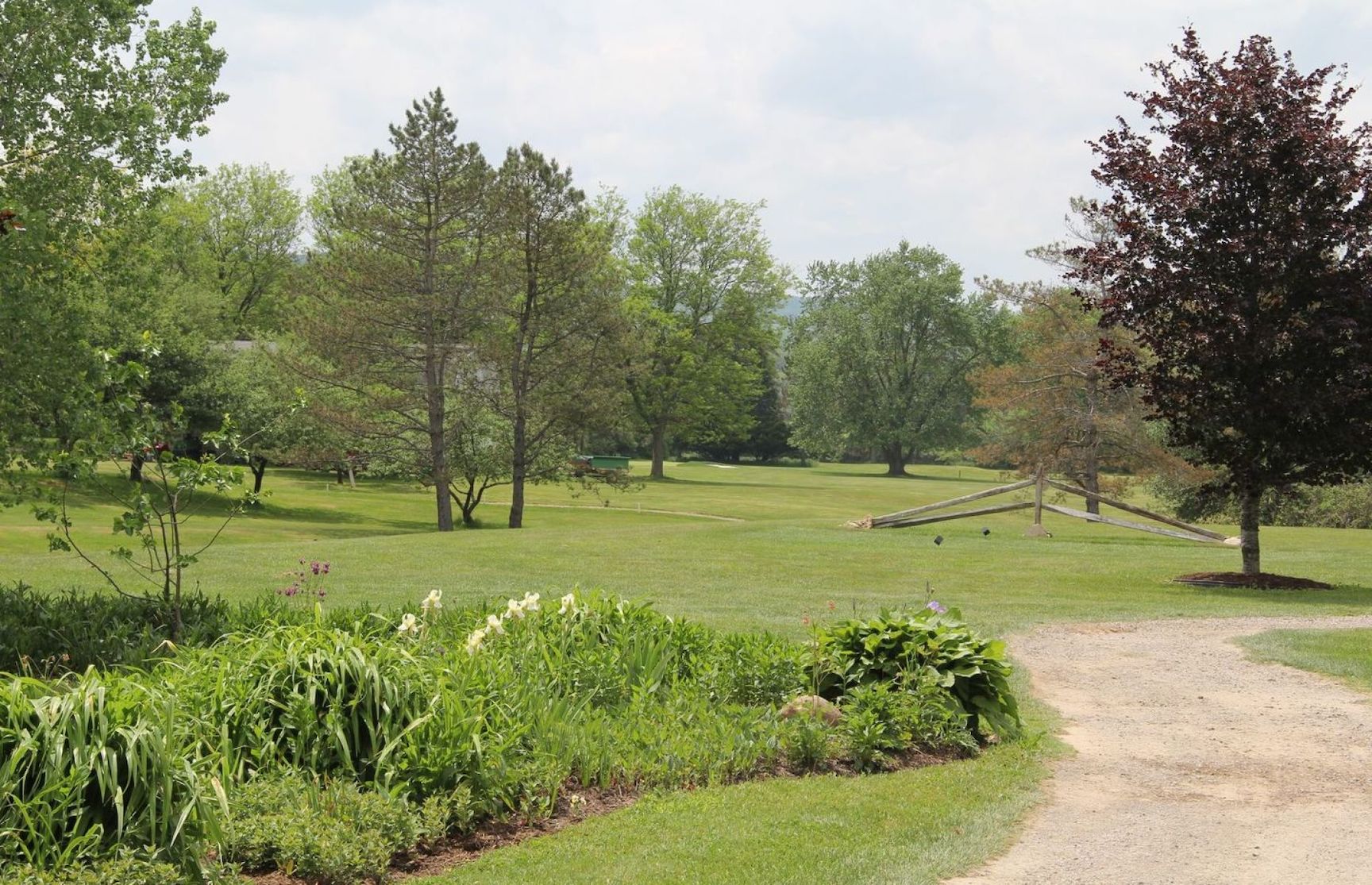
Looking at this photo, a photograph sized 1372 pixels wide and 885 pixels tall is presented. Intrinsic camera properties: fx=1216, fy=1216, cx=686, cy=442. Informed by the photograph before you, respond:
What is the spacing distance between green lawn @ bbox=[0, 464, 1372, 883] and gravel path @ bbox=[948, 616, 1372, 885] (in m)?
0.33

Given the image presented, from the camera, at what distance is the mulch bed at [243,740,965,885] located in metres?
5.32

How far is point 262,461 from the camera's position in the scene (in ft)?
139

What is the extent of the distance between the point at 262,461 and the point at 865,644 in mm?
37675

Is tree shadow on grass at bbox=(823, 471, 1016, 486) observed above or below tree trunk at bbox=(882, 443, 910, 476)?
below

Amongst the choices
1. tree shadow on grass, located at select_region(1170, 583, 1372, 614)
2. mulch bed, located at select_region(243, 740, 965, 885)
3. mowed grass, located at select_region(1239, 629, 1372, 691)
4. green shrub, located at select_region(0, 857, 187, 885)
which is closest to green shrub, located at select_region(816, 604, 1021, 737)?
mulch bed, located at select_region(243, 740, 965, 885)

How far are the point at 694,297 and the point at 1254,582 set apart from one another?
5065 centimetres

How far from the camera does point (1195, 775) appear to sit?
7578 millimetres

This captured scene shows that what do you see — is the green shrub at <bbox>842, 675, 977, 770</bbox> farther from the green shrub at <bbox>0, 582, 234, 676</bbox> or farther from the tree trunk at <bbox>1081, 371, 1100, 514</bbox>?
the tree trunk at <bbox>1081, 371, 1100, 514</bbox>

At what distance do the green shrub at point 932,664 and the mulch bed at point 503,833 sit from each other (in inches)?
41.1

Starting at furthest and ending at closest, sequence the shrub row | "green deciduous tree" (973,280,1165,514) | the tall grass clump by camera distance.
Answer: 1. "green deciduous tree" (973,280,1165,514)
2. the shrub row
3. the tall grass clump

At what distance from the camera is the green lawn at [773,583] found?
5.75 m

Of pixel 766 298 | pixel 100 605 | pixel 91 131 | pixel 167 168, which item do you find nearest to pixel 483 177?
pixel 167 168

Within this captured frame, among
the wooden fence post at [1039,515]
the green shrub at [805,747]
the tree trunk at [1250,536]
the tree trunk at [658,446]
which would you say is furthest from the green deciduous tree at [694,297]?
the green shrub at [805,747]

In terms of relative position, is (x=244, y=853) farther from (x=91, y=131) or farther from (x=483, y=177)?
(x=483, y=177)
